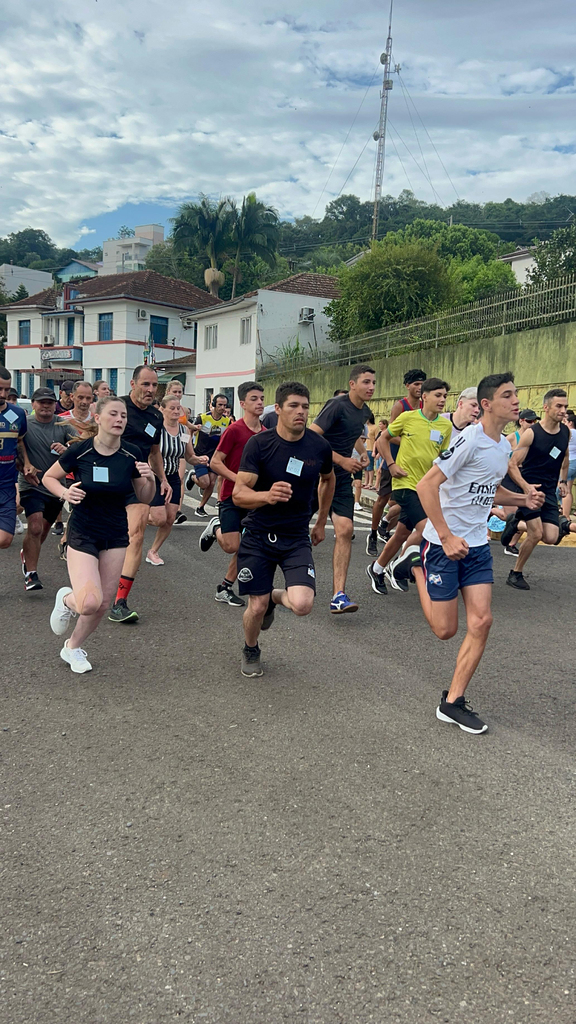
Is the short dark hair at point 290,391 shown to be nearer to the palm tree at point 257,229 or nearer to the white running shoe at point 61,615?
the white running shoe at point 61,615

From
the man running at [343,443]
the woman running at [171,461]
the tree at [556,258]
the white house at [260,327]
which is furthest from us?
the white house at [260,327]

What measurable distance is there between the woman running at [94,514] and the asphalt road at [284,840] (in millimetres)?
353

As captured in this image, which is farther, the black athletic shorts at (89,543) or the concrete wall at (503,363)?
the concrete wall at (503,363)

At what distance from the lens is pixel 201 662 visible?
590cm

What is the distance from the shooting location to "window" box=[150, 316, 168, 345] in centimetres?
5625

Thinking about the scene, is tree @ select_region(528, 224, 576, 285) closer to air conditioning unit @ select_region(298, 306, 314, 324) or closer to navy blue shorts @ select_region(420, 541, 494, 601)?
navy blue shorts @ select_region(420, 541, 494, 601)

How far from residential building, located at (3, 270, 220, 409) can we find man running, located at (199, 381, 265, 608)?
1699 inches

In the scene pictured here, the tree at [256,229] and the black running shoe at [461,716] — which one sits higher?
the tree at [256,229]

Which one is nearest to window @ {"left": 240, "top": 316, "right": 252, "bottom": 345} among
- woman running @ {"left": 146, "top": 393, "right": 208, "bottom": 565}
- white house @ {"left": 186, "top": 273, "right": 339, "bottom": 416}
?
white house @ {"left": 186, "top": 273, "right": 339, "bottom": 416}

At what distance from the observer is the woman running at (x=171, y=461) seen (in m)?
9.07

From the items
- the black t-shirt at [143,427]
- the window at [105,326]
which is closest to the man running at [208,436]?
the black t-shirt at [143,427]

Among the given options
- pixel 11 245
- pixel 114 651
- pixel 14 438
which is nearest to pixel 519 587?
pixel 114 651

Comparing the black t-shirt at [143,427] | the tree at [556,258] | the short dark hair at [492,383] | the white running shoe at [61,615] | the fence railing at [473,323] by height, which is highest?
the tree at [556,258]

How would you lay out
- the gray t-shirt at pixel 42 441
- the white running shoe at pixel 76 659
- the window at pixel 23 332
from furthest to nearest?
the window at pixel 23 332
the gray t-shirt at pixel 42 441
the white running shoe at pixel 76 659
